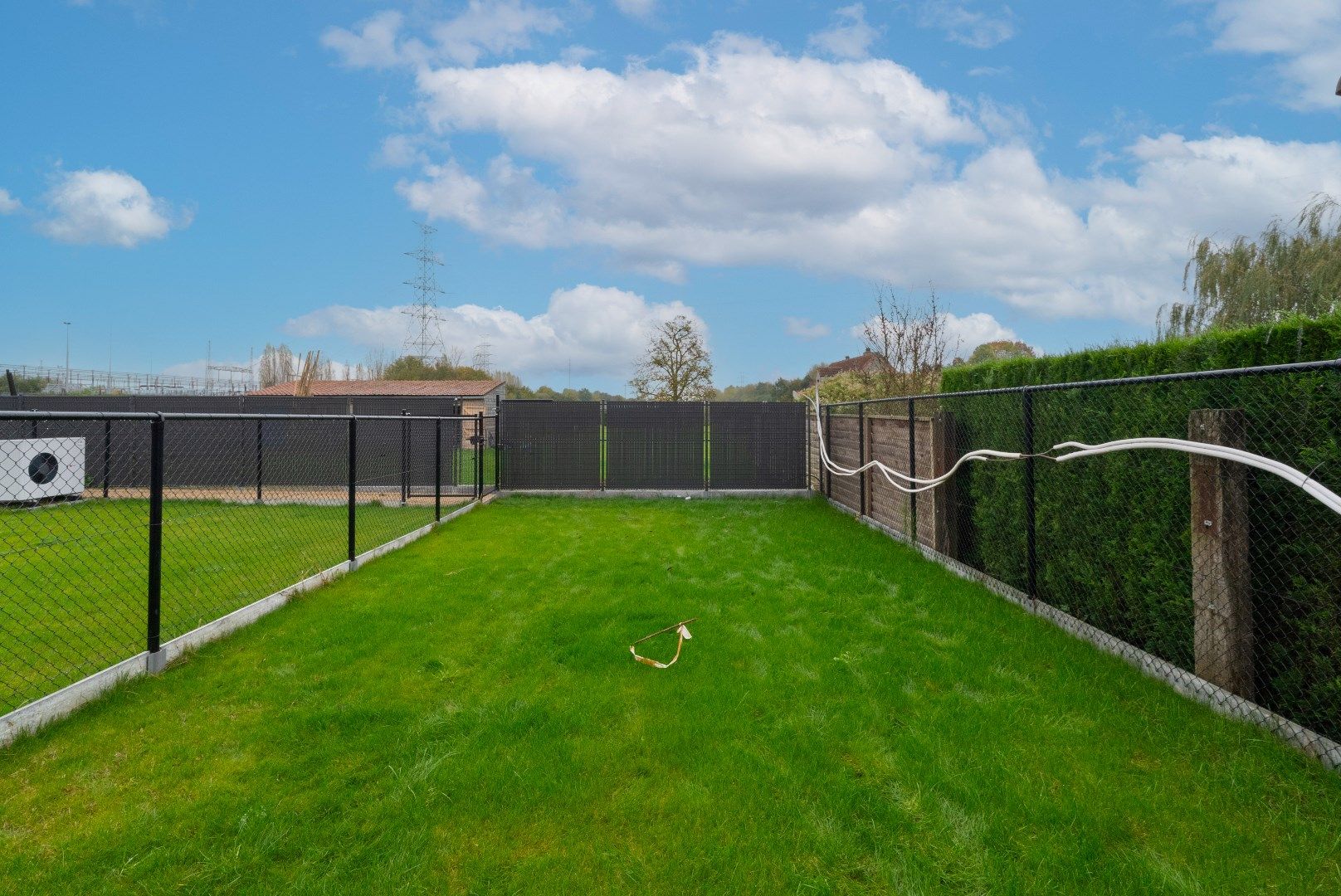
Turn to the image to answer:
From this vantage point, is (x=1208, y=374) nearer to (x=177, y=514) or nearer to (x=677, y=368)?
(x=177, y=514)

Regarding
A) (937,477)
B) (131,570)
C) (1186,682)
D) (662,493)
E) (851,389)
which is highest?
(851,389)

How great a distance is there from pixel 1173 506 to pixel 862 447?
4.64 m

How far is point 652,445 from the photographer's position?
10.9 metres

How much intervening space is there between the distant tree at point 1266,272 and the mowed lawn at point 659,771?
1582 cm

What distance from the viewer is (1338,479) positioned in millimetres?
2539

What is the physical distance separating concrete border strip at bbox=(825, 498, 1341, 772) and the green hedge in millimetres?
83

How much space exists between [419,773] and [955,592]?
388 cm

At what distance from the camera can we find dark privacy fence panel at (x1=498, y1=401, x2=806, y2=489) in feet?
35.5

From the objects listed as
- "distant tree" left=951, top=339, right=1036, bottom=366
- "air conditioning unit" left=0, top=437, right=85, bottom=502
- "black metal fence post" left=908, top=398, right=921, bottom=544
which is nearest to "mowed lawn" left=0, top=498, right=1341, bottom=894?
"black metal fence post" left=908, top=398, right=921, bottom=544

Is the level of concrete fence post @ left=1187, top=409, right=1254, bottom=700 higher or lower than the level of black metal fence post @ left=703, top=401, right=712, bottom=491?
lower

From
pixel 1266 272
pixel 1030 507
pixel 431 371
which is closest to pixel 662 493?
pixel 1030 507

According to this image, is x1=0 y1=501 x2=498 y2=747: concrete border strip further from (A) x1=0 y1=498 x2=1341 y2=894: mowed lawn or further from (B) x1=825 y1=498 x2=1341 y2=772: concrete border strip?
(B) x1=825 y1=498 x2=1341 y2=772: concrete border strip

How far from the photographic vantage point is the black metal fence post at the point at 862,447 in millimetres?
7828

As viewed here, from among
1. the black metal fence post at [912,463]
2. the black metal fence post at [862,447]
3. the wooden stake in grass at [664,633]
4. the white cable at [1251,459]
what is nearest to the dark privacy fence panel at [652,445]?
the black metal fence post at [862,447]
